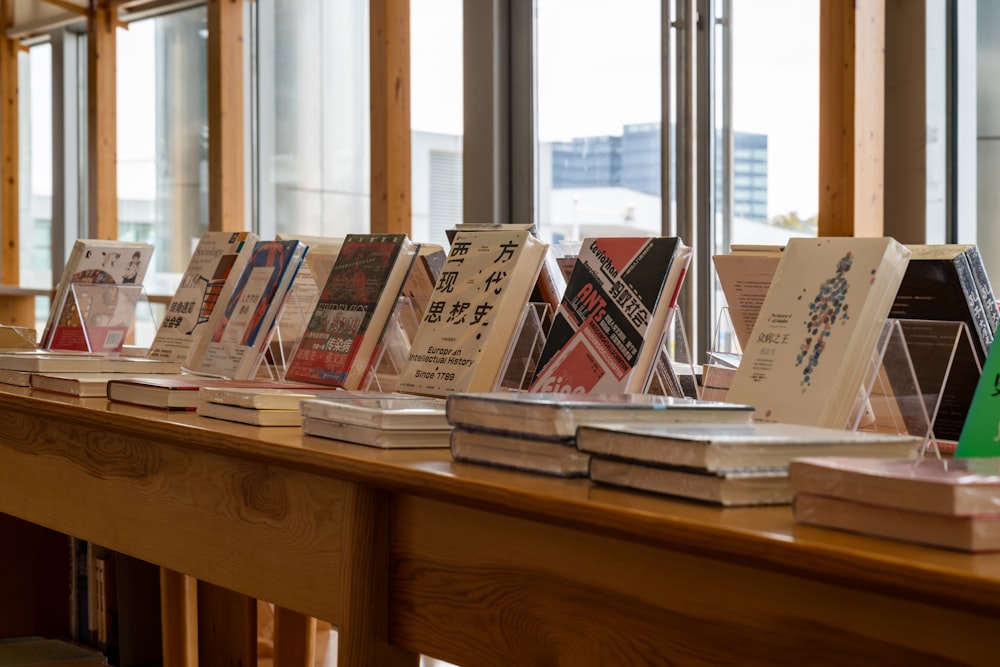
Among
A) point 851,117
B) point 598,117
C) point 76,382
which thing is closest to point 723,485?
point 76,382

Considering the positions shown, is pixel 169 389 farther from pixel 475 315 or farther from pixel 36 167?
pixel 36 167

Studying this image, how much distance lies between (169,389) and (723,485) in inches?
43.4

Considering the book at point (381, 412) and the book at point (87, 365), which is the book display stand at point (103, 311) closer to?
the book at point (87, 365)

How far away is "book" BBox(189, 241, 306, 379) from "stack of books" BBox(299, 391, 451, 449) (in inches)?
28.1

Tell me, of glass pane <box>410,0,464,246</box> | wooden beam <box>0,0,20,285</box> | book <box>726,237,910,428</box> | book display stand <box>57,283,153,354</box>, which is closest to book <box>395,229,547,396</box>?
book <box>726,237,910,428</box>

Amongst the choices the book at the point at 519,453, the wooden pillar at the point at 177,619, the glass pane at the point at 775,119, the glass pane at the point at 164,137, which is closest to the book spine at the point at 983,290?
the book at the point at 519,453

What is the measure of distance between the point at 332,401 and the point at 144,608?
1457 millimetres

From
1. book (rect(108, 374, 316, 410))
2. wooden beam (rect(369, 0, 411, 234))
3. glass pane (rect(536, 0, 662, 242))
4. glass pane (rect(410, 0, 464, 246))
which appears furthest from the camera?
glass pane (rect(410, 0, 464, 246))

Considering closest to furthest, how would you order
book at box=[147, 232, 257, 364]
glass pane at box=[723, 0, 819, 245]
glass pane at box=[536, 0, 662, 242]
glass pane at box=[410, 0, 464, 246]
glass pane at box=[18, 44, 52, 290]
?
book at box=[147, 232, 257, 364] < glass pane at box=[723, 0, 819, 245] < glass pane at box=[536, 0, 662, 242] < glass pane at box=[410, 0, 464, 246] < glass pane at box=[18, 44, 52, 290]

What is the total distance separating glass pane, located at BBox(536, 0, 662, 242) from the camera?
13.9 feet

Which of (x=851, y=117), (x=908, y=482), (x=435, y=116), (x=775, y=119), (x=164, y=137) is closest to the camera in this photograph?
(x=908, y=482)

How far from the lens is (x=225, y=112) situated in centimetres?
578

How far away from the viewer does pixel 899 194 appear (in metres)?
3.49

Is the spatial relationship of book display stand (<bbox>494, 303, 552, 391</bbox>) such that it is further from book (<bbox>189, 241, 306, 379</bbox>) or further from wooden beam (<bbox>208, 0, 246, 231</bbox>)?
wooden beam (<bbox>208, 0, 246, 231</bbox>)
